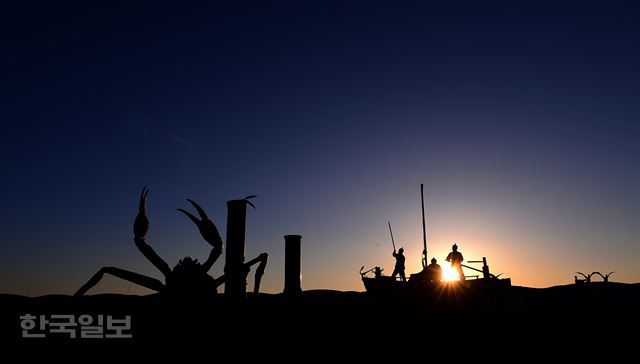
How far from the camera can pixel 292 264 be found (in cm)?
548

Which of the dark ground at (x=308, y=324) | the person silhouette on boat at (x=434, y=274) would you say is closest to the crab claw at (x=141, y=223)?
the dark ground at (x=308, y=324)

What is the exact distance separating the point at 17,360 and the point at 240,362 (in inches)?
87.6

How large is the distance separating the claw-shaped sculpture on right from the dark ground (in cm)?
37

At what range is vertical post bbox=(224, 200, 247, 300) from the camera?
4.78 metres

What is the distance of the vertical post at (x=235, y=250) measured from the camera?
4.78 metres

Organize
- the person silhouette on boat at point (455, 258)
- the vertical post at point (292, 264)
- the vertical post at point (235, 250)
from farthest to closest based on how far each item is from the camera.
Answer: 1. the person silhouette on boat at point (455, 258)
2. the vertical post at point (292, 264)
3. the vertical post at point (235, 250)

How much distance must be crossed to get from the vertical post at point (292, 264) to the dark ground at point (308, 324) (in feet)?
0.48

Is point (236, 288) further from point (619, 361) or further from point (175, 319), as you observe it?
point (619, 361)

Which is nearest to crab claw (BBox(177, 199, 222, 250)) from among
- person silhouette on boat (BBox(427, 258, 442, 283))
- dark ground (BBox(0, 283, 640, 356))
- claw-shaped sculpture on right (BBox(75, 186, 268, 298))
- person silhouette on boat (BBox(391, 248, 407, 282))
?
claw-shaped sculpture on right (BBox(75, 186, 268, 298))

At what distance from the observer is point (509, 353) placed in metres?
5.37

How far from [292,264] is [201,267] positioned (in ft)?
6.48

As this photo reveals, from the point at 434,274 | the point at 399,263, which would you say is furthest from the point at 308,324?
the point at 399,263

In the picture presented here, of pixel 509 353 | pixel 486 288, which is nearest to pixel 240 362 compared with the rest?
pixel 509 353

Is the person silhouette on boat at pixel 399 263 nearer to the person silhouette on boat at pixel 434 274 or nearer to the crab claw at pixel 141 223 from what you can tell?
the person silhouette on boat at pixel 434 274
